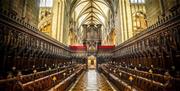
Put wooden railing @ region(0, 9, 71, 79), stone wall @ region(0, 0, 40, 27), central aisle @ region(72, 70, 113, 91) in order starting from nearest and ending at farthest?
wooden railing @ region(0, 9, 71, 79) → central aisle @ region(72, 70, 113, 91) → stone wall @ region(0, 0, 40, 27)

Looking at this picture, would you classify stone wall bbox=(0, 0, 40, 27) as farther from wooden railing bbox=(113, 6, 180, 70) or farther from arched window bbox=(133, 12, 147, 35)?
arched window bbox=(133, 12, 147, 35)

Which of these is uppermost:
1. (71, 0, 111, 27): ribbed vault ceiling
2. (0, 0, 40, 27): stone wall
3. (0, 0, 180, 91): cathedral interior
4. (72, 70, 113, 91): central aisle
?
(71, 0, 111, 27): ribbed vault ceiling

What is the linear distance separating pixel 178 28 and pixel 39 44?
7.72m

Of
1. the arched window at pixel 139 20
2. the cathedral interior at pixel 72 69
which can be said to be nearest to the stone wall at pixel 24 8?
the cathedral interior at pixel 72 69

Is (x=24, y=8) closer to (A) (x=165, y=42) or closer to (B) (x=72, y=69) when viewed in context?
(B) (x=72, y=69)

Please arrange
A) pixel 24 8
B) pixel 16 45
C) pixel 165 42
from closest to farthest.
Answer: pixel 16 45
pixel 165 42
pixel 24 8

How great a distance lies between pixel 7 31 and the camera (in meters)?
5.64

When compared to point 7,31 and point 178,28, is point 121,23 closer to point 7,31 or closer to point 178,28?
point 178,28

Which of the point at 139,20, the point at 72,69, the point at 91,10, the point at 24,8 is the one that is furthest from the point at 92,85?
the point at 91,10

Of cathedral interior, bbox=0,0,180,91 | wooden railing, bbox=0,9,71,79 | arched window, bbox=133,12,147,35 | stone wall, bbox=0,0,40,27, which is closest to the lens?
cathedral interior, bbox=0,0,180,91

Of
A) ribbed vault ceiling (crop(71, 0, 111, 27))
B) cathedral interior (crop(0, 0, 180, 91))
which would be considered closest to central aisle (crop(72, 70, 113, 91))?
cathedral interior (crop(0, 0, 180, 91))

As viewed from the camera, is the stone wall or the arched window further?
the arched window

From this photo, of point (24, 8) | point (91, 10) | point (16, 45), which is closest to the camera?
point (16, 45)

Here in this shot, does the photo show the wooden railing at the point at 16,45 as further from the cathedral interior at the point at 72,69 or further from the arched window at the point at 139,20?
the arched window at the point at 139,20
